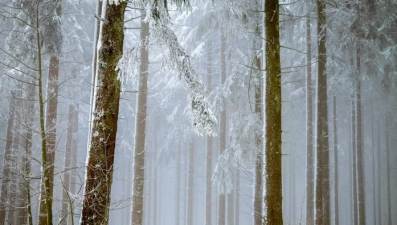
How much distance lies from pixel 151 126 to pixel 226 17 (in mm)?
19642

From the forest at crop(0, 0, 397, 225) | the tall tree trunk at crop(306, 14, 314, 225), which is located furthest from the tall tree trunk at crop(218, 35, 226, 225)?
the tall tree trunk at crop(306, 14, 314, 225)

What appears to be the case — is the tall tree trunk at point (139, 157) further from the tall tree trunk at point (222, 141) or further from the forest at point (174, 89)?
the tall tree trunk at point (222, 141)

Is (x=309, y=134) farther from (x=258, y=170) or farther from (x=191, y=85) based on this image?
(x=191, y=85)

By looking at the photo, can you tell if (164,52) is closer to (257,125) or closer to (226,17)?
(226,17)

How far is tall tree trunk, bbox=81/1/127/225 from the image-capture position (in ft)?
15.7

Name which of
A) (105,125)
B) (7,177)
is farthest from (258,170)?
(7,177)

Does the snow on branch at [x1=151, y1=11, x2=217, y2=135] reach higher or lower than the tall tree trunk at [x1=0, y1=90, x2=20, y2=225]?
higher

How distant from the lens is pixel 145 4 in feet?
17.1

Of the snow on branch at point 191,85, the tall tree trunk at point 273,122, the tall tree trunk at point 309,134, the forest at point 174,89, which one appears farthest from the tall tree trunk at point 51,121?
the tall tree trunk at point 309,134

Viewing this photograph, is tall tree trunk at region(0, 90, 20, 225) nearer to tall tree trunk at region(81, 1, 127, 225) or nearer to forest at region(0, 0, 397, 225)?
forest at region(0, 0, 397, 225)

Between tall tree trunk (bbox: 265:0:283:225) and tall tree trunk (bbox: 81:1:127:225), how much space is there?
8.88ft

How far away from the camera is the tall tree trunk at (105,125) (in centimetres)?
477

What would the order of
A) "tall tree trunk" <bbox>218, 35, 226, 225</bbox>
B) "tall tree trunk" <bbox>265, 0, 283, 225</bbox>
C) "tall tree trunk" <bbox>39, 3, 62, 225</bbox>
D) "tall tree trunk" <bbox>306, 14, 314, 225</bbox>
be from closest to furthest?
1. "tall tree trunk" <bbox>265, 0, 283, 225</bbox>
2. "tall tree trunk" <bbox>39, 3, 62, 225</bbox>
3. "tall tree trunk" <bbox>306, 14, 314, 225</bbox>
4. "tall tree trunk" <bbox>218, 35, 226, 225</bbox>

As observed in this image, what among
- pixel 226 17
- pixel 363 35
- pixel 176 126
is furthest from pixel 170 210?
pixel 226 17
